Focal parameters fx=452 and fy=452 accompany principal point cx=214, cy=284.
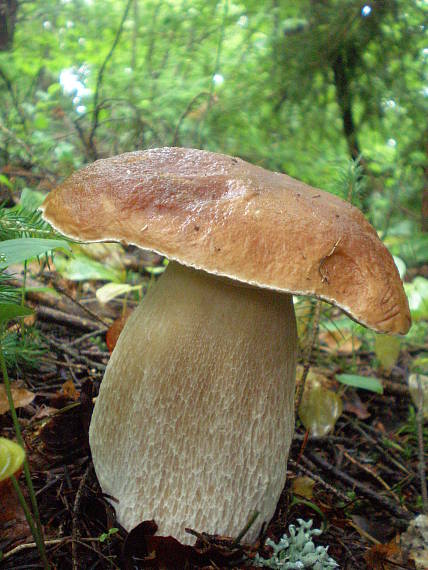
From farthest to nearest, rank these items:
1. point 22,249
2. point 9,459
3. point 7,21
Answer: point 7,21, point 22,249, point 9,459

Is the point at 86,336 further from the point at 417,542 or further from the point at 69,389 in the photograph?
the point at 417,542

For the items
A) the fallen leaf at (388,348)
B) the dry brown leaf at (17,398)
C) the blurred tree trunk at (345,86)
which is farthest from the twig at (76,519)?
the blurred tree trunk at (345,86)

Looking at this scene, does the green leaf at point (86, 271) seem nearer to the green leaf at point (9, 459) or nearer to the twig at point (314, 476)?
the twig at point (314, 476)

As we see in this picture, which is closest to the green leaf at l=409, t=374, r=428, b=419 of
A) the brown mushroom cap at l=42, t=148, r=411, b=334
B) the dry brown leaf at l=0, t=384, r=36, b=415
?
the brown mushroom cap at l=42, t=148, r=411, b=334

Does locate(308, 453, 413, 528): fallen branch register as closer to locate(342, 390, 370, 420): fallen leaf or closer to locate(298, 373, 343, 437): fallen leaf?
locate(298, 373, 343, 437): fallen leaf

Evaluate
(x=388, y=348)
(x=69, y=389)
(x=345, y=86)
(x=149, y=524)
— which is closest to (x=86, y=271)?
(x=69, y=389)

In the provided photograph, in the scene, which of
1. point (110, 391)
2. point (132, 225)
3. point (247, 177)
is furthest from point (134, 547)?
point (247, 177)
